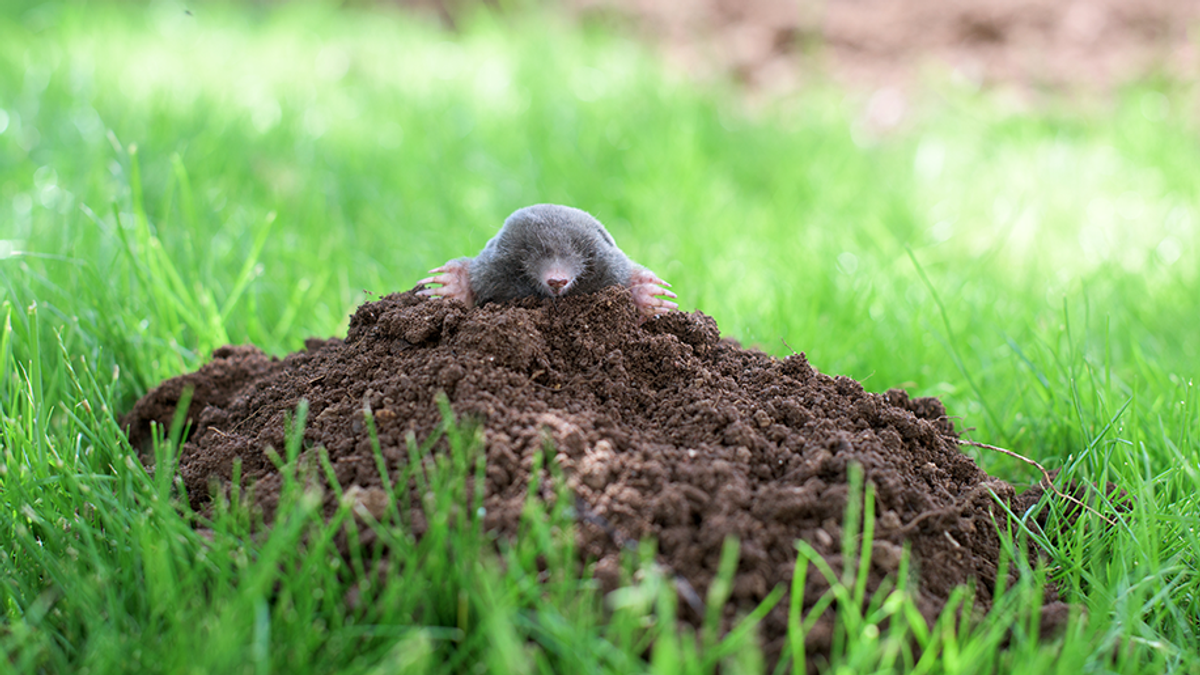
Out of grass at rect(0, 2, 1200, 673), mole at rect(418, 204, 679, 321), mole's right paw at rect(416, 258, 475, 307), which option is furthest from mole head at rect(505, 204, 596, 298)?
grass at rect(0, 2, 1200, 673)

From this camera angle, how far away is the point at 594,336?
7.86ft

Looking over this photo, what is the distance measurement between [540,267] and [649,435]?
92cm

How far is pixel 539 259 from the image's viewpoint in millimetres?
2836

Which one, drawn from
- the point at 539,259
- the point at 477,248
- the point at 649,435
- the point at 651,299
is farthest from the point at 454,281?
the point at 477,248

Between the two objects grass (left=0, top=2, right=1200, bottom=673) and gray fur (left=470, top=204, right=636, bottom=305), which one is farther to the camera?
gray fur (left=470, top=204, right=636, bottom=305)

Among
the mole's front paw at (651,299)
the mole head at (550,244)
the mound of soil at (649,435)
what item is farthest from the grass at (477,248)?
the mole head at (550,244)

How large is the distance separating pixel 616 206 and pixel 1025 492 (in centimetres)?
320

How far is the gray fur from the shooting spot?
2848mm

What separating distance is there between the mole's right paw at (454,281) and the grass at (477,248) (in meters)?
0.89

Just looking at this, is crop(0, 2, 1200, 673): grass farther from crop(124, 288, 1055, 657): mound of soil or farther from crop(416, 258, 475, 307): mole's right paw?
crop(416, 258, 475, 307): mole's right paw

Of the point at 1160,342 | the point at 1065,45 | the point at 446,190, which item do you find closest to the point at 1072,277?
the point at 1160,342

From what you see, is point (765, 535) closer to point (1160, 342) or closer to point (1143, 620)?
point (1143, 620)

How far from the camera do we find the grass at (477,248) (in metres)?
1.65

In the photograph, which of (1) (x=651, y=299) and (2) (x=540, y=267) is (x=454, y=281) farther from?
(1) (x=651, y=299)
